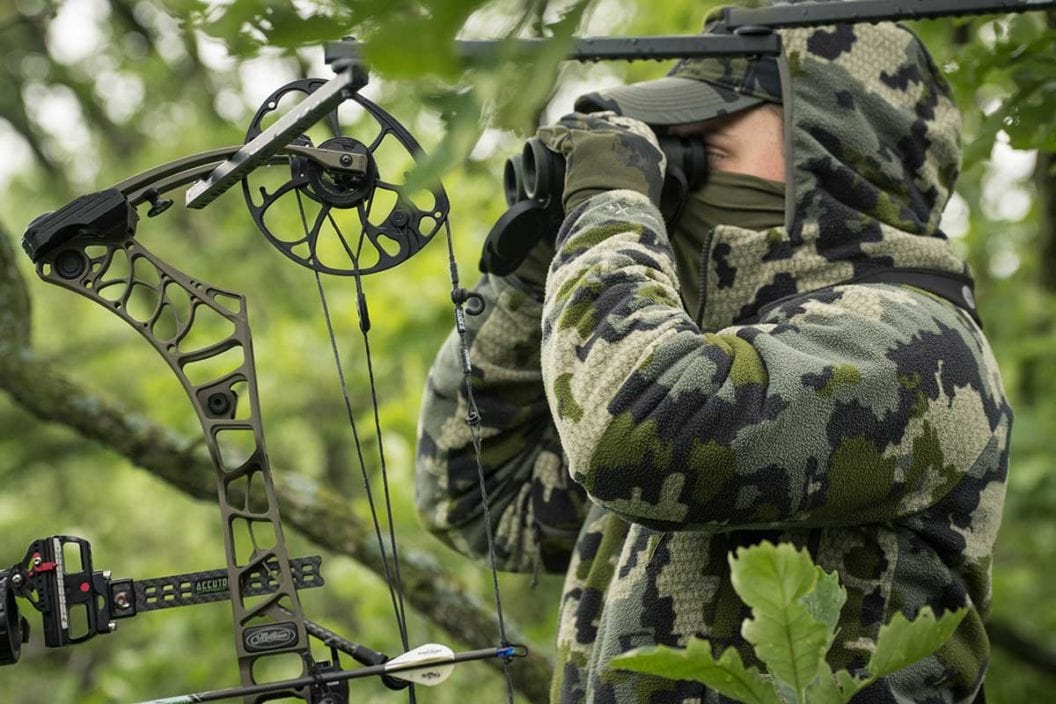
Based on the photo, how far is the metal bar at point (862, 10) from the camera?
184 centimetres

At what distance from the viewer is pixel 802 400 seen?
1.55m

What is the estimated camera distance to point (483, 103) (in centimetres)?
75

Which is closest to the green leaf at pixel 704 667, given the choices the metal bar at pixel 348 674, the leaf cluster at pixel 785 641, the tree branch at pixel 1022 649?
the leaf cluster at pixel 785 641

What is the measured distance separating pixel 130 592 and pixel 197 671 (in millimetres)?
3954

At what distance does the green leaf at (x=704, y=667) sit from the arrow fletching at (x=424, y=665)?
→ 1.16ft

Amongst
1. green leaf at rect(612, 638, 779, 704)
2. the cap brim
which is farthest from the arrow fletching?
the cap brim

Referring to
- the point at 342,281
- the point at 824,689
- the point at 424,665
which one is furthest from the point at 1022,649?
the point at 342,281

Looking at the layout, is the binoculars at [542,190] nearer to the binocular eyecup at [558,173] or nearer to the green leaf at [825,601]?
the binocular eyecup at [558,173]

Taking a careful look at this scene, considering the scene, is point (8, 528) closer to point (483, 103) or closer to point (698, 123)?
point (698, 123)

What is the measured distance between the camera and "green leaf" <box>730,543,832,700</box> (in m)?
1.16

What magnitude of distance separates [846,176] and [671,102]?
0.85 ft

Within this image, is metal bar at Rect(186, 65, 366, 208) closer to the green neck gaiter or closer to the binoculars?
the binoculars

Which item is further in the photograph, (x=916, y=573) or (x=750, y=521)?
(x=916, y=573)

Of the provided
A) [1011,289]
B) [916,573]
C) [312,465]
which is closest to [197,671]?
[312,465]
